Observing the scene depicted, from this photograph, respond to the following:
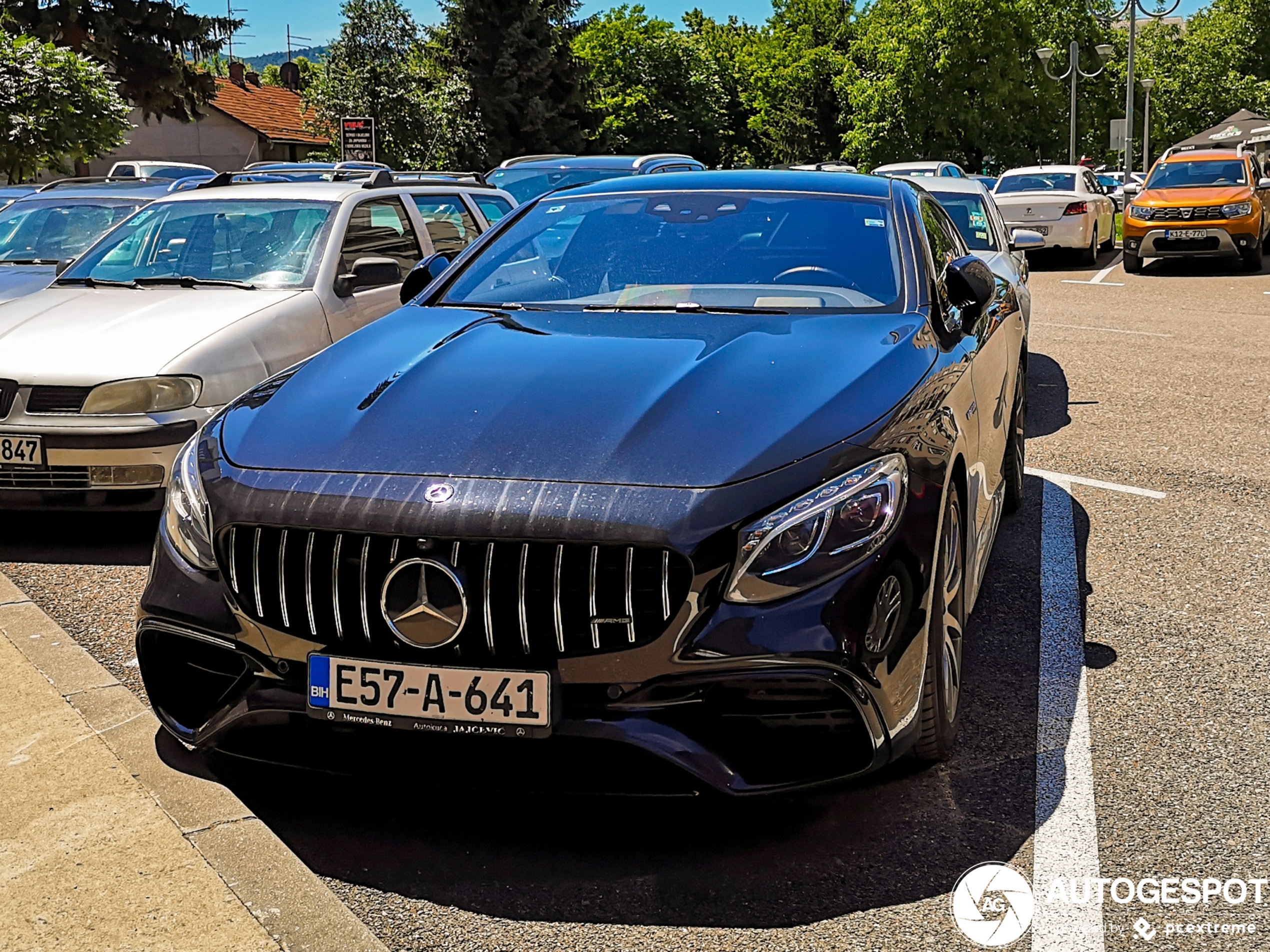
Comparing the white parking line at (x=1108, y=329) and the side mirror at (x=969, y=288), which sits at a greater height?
the side mirror at (x=969, y=288)

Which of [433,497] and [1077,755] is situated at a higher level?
[433,497]

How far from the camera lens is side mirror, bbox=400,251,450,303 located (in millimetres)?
5047

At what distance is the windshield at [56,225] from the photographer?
→ 33.9 ft

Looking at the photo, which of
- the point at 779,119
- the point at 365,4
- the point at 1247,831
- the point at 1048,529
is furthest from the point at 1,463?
the point at 779,119

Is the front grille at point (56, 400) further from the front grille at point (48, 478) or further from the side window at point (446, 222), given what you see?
the side window at point (446, 222)

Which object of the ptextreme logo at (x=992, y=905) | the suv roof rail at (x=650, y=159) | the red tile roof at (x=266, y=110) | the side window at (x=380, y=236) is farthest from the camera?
the red tile roof at (x=266, y=110)

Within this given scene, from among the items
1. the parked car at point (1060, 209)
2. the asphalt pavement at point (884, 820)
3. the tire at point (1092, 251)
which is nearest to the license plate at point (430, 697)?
the asphalt pavement at point (884, 820)

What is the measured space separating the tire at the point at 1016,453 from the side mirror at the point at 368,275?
121 inches

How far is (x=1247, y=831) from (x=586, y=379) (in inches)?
74.5

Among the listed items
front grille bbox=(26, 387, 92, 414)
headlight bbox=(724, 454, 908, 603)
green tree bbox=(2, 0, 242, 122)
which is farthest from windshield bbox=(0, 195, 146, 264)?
green tree bbox=(2, 0, 242, 122)

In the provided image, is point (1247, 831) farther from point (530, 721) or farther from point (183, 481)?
point (183, 481)

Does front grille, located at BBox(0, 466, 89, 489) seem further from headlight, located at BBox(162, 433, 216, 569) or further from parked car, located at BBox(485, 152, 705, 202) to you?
parked car, located at BBox(485, 152, 705, 202)

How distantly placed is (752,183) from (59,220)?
284 inches

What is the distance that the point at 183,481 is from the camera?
11.9ft
